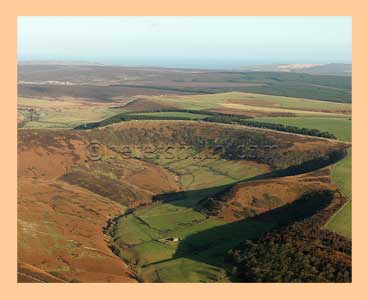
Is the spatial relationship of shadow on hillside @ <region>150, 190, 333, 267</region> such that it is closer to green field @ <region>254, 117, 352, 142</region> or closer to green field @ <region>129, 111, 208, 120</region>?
green field @ <region>254, 117, 352, 142</region>

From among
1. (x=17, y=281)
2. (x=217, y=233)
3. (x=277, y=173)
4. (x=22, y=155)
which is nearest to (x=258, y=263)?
(x=217, y=233)

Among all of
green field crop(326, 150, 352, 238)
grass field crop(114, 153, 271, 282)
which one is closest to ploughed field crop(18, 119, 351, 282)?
grass field crop(114, 153, 271, 282)

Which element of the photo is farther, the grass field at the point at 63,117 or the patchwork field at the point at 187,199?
the grass field at the point at 63,117

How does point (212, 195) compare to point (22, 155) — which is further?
point (22, 155)

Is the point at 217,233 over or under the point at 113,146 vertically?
under

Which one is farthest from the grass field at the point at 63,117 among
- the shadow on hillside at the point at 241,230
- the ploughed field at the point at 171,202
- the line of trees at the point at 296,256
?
the line of trees at the point at 296,256

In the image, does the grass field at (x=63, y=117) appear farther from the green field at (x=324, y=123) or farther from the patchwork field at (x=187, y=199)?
the green field at (x=324, y=123)

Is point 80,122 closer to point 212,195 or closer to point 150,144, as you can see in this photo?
point 150,144
